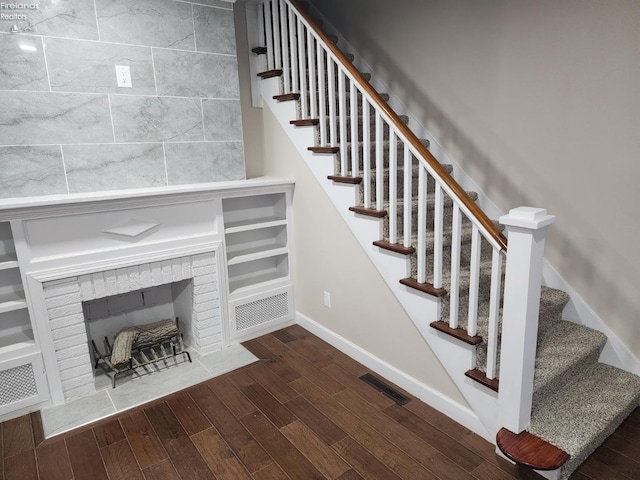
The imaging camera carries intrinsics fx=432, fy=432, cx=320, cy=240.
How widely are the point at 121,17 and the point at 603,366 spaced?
3.65 meters

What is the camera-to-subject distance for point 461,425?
2363mm

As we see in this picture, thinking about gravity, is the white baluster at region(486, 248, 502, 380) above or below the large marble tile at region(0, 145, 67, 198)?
below

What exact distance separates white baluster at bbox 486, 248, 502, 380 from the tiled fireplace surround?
1.90m

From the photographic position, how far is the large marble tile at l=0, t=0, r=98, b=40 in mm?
2453

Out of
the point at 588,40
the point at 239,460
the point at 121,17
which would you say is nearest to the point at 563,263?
the point at 588,40

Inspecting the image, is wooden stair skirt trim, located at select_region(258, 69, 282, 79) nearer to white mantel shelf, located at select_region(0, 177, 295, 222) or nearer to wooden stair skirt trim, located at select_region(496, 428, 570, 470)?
white mantel shelf, located at select_region(0, 177, 295, 222)

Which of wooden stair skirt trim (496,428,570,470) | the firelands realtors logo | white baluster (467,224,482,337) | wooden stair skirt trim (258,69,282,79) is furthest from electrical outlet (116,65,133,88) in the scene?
wooden stair skirt trim (496,428,570,470)

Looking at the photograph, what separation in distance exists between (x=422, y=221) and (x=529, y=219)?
654 mm

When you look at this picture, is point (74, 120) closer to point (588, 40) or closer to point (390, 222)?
point (390, 222)

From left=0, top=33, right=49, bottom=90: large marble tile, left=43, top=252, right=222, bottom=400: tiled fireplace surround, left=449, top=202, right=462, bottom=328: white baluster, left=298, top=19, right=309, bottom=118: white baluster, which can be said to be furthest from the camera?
left=298, top=19, right=309, bottom=118: white baluster

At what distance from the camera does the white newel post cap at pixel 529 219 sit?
1.77 meters

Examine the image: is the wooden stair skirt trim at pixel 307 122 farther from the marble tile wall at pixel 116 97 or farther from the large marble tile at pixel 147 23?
the large marble tile at pixel 147 23

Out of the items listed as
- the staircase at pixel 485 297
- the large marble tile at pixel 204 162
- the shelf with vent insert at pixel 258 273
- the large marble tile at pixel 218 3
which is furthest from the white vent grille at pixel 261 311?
the large marble tile at pixel 218 3

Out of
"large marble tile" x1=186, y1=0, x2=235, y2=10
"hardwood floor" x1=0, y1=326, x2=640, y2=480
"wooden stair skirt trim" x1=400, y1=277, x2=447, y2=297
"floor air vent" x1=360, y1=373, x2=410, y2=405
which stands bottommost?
"hardwood floor" x1=0, y1=326, x2=640, y2=480
